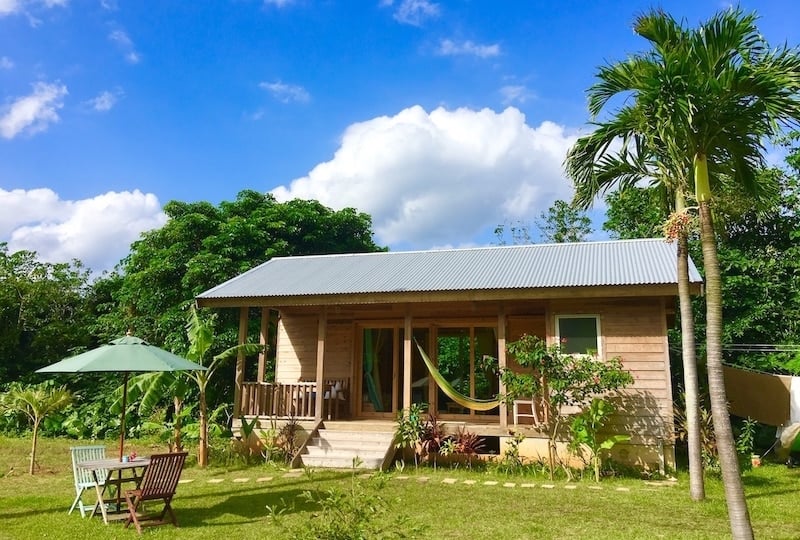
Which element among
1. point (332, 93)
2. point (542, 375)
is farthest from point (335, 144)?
point (542, 375)

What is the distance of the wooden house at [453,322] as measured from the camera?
34.2 ft

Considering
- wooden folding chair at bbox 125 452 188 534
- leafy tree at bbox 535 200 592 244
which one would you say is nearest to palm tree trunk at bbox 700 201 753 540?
wooden folding chair at bbox 125 452 188 534

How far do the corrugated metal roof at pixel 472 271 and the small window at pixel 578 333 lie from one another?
0.89 m

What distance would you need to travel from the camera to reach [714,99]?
5.91 meters

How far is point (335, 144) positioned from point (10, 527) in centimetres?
1015

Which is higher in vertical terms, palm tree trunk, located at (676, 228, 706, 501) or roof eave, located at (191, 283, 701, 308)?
roof eave, located at (191, 283, 701, 308)

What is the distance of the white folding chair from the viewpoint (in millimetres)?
7398

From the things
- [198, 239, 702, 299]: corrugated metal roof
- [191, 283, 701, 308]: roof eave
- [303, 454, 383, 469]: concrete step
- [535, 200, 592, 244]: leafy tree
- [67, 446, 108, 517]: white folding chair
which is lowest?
[303, 454, 383, 469]: concrete step

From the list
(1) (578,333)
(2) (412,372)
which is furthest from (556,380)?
(2) (412,372)

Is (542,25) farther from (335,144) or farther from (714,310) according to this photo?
(714,310)

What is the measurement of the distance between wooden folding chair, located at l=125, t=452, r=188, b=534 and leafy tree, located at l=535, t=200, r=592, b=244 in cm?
2731

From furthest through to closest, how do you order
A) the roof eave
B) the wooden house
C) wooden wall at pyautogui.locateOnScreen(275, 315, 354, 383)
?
wooden wall at pyautogui.locateOnScreen(275, 315, 354, 383) < the wooden house < the roof eave

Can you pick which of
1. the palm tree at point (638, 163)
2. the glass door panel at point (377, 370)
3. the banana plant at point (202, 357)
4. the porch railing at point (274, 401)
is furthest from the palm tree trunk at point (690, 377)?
the banana plant at point (202, 357)

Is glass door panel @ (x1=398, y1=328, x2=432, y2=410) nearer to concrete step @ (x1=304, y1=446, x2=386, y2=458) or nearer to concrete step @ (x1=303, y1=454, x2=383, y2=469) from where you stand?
concrete step @ (x1=304, y1=446, x2=386, y2=458)
